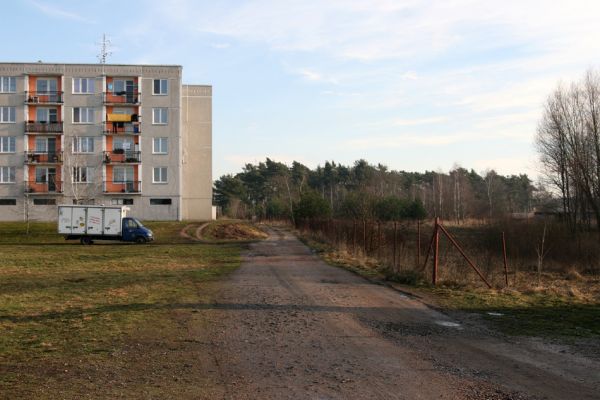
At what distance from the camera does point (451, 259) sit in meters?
19.1

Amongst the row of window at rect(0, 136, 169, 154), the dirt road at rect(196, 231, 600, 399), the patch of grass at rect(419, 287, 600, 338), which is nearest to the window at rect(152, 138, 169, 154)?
the row of window at rect(0, 136, 169, 154)

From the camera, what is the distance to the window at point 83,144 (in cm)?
5788

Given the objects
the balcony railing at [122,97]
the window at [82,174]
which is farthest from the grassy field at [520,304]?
the balcony railing at [122,97]

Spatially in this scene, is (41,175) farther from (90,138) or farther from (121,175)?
(121,175)

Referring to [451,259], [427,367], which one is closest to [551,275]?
[451,259]

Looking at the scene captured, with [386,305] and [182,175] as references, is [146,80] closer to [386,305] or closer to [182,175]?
[182,175]

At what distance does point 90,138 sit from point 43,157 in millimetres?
5284

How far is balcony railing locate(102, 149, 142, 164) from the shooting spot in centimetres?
5831

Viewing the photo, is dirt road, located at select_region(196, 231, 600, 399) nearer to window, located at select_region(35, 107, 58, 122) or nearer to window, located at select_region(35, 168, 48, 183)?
window, located at select_region(35, 168, 48, 183)

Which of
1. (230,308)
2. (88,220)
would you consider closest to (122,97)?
(88,220)

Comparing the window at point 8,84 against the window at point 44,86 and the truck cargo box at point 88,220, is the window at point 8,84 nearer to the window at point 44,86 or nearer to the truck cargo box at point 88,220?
the window at point 44,86

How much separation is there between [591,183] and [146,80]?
144ft

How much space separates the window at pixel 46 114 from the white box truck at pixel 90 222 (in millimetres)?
24205

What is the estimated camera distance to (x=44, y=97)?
5766 cm
